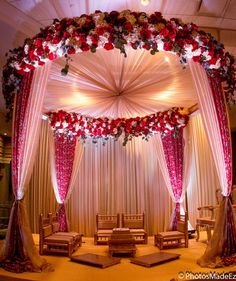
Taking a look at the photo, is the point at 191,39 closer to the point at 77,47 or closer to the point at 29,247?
the point at 77,47

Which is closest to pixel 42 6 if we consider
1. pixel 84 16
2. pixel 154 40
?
pixel 84 16

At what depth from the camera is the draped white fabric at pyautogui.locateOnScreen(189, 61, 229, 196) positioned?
420 cm

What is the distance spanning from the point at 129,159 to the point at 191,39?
448 centimetres

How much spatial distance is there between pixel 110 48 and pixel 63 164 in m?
3.84

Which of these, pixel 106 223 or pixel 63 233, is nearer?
pixel 63 233

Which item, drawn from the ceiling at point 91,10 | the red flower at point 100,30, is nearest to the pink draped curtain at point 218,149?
the ceiling at point 91,10

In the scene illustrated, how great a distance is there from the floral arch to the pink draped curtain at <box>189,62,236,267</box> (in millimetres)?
13

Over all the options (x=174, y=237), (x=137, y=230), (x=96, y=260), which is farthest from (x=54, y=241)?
(x=174, y=237)

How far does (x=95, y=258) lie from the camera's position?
4.66 meters

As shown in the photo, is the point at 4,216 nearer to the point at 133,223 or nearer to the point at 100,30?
the point at 133,223

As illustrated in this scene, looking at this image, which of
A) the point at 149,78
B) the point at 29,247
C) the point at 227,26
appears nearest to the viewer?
the point at 29,247

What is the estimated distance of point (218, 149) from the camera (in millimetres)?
4230

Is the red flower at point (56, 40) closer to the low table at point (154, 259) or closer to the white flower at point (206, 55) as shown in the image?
the white flower at point (206, 55)

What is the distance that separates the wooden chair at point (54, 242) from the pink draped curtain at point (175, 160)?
2.66m
